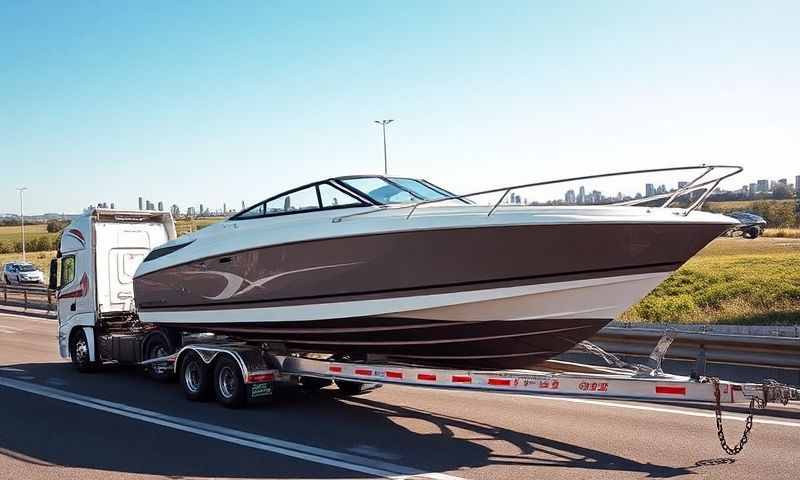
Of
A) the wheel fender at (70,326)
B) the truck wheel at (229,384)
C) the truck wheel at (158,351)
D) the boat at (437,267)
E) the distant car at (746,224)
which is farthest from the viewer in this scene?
the wheel fender at (70,326)

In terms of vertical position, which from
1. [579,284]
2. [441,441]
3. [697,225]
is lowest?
[441,441]

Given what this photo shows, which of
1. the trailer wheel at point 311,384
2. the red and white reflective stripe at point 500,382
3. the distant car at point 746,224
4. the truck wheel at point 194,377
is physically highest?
the distant car at point 746,224

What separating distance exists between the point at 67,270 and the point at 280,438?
682 cm

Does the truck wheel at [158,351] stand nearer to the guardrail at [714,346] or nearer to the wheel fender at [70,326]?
the wheel fender at [70,326]

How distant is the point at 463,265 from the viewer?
23.4 ft

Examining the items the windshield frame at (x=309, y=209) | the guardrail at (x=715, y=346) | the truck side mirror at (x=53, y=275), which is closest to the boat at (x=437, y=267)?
the windshield frame at (x=309, y=209)

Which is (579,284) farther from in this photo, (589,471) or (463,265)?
(589,471)

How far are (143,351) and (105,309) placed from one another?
1385 mm

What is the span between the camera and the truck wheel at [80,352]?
11905 mm

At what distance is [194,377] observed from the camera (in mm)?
9547

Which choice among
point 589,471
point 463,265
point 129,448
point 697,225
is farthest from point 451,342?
point 129,448

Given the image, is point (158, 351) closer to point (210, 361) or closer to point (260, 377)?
point (210, 361)

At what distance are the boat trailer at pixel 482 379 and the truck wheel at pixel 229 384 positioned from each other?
12 millimetres

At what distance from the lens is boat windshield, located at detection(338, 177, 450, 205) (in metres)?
8.27
